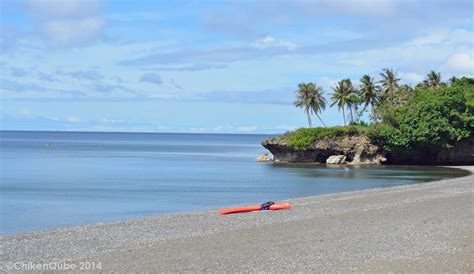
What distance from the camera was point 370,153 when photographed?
289ft

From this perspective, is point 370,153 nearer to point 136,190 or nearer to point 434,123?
point 434,123

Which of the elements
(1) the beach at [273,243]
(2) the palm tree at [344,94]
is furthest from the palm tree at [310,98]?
(1) the beach at [273,243]

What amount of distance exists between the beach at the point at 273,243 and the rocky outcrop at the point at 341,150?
6062 centimetres

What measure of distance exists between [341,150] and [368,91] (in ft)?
57.9

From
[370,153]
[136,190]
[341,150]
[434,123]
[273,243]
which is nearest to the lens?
[273,243]

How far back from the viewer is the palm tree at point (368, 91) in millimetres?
102688

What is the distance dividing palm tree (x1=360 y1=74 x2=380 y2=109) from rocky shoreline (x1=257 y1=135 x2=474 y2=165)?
1601 cm

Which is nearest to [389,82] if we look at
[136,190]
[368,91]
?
[368,91]

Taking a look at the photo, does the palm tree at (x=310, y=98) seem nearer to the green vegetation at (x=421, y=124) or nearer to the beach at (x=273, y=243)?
the green vegetation at (x=421, y=124)

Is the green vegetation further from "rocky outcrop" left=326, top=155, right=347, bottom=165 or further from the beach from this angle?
the beach

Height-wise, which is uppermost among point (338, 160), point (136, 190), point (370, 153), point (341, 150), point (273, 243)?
point (341, 150)

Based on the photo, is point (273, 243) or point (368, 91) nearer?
point (273, 243)

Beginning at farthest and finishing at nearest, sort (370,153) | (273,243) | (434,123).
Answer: (370,153) < (434,123) < (273,243)

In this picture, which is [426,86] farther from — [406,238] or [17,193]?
[406,238]
